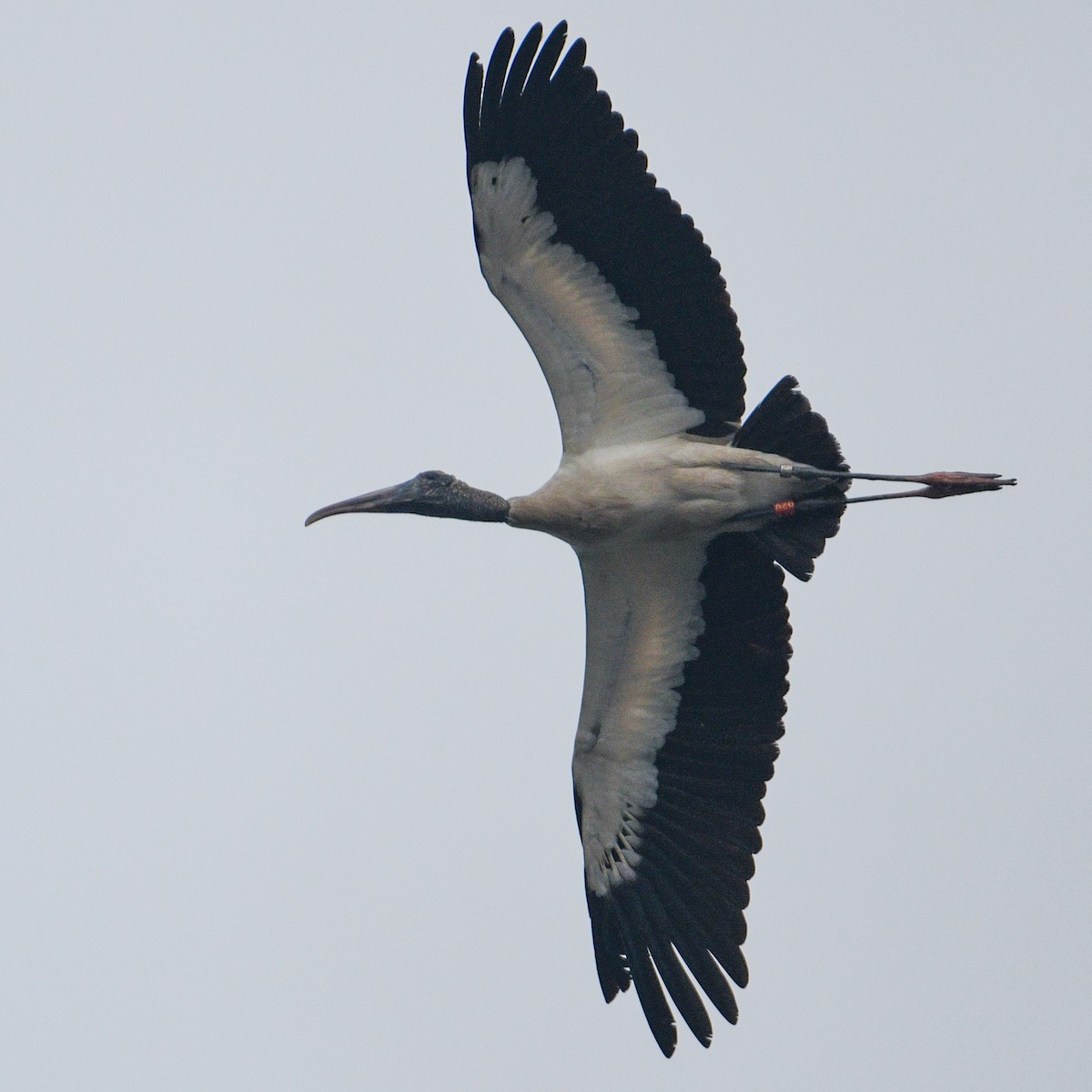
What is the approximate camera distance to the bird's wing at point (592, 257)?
9867 millimetres

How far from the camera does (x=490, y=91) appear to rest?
9906 millimetres

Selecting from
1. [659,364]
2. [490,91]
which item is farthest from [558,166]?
[659,364]

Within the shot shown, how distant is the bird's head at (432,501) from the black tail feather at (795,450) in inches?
53.1

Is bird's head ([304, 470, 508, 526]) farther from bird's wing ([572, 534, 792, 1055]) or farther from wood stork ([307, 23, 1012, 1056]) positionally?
bird's wing ([572, 534, 792, 1055])

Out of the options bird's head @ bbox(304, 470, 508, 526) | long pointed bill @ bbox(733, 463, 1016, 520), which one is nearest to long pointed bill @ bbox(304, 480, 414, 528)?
bird's head @ bbox(304, 470, 508, 526)

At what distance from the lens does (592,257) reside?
10.1 m

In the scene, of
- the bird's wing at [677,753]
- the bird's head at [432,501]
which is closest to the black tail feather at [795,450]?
the bird's wing at [677,753]

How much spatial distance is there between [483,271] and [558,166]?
0.67m

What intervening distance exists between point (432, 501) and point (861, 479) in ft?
7.46

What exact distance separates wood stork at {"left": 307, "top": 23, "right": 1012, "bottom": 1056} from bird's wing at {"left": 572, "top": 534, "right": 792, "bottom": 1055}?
11 millimetres

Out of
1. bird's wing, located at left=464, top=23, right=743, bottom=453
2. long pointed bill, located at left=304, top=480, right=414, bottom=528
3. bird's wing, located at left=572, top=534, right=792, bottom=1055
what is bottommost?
bird's wing, located at left=572, top=534, right=792, bottom=1055

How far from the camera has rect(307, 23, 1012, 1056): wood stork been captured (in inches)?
392

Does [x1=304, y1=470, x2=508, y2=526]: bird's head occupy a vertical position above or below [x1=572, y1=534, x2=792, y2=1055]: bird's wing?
above

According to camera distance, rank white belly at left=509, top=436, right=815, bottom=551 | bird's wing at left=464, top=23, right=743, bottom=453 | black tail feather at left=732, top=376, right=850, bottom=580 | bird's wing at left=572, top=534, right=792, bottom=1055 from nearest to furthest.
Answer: bird's wing at left=464, top=23, right=743, bottom=453, black tail feather at left=732, top=376, right=850, bottom=580, white belly at left=509, top=436, right=815, bottom=551, bird's wing at left=572, top=534, right=792, bottom=1055
